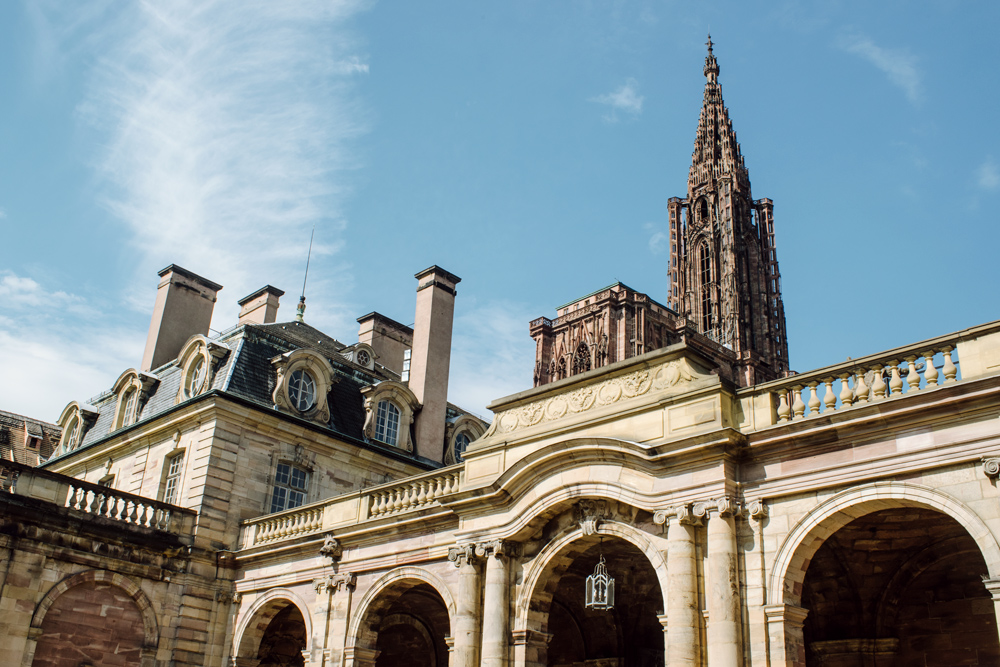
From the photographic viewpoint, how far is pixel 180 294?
25.9 metres

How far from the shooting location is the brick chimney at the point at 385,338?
2762cm

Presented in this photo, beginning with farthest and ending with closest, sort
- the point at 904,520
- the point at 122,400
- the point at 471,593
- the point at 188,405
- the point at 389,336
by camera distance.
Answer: the point at 389,336 → the point at 122,400 → the point at 188,405 → the point at 471,593 → the point at 904,520

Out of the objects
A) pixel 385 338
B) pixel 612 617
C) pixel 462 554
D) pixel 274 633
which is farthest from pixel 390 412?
pixel 462 554

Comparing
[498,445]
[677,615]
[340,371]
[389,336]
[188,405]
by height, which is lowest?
[677,615]

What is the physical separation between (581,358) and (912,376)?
62.0 metres

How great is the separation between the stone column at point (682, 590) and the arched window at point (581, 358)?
59082 mm

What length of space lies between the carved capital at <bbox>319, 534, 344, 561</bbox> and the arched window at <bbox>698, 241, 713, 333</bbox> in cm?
6451

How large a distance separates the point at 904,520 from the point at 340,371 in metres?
15.1

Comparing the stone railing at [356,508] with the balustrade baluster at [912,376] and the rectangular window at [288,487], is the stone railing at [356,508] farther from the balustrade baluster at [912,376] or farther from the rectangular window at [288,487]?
the balustrade baluster at [912,376]

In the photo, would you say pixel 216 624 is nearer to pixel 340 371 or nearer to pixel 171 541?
pixel 171 541

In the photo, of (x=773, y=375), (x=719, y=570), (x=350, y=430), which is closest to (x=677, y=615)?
(x=719, y=570)

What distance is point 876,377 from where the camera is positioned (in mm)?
11055

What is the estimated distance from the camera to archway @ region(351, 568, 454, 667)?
16.3 metres

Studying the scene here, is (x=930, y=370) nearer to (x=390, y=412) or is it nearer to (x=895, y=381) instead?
(x=895, y=381)
